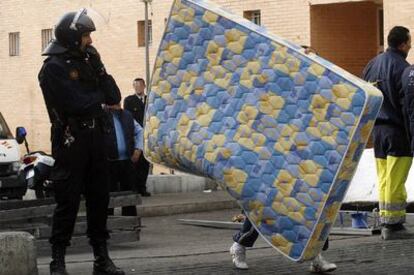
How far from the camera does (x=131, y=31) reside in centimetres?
2802

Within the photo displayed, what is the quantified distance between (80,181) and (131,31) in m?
18.8

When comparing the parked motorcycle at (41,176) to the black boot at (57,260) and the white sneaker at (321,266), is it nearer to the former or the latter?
the black boot at (57,260)

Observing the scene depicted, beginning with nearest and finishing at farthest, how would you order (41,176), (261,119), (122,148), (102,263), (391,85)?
(261,119)
(102,263)
(391,85)
(122,148)
(41,176)

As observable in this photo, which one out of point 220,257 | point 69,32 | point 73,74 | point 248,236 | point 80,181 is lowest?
point 220,257

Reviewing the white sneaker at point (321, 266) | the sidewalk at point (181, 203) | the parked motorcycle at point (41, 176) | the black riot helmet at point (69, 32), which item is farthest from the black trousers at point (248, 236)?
the parked motorcycle at point (41, 176)

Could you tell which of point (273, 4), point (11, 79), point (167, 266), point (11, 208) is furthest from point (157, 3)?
point (167, 266)

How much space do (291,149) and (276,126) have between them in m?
0.20

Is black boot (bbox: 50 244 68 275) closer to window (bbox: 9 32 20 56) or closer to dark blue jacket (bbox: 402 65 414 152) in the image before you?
dark blue jacket (bbox: 402 65 414 152)

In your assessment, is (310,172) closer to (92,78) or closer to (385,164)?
(92,78)

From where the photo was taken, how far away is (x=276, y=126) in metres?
8.71

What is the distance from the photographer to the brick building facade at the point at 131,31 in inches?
932

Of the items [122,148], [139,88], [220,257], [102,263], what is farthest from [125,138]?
[102,263]

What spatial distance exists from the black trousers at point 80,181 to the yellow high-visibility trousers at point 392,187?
3773 mm

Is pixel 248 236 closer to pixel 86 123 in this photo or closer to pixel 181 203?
pixel 86 123
